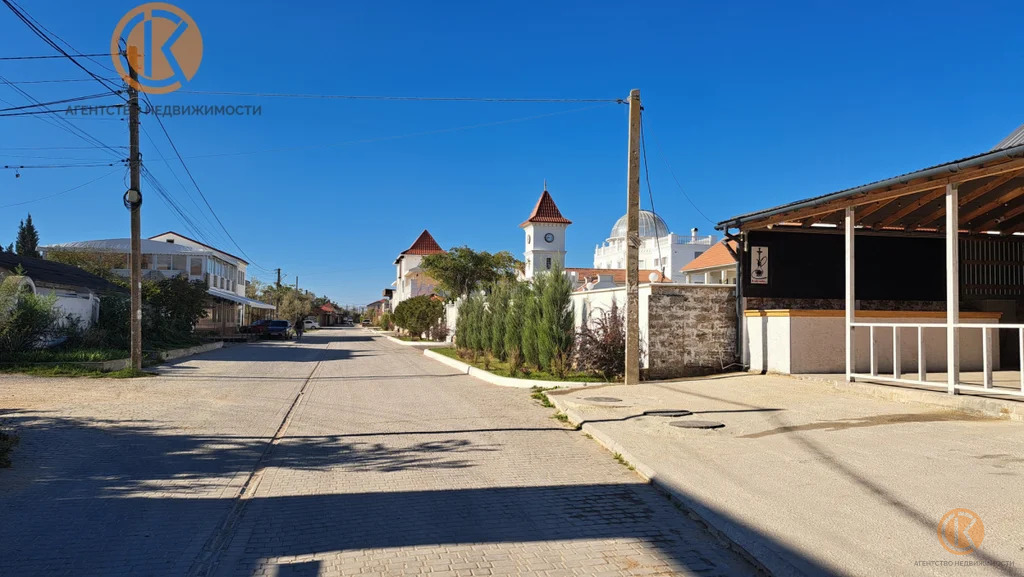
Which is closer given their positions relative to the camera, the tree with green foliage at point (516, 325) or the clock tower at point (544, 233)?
the tree with green foliage at point (516, 325)

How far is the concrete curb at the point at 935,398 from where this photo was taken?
28.9ft

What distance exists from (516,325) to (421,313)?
2642 cm

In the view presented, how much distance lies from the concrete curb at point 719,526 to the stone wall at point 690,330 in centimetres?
701

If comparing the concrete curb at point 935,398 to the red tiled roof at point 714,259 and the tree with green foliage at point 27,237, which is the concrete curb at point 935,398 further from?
the tree with green foliage at point 27,237

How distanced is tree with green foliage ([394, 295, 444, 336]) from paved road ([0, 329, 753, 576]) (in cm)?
3192

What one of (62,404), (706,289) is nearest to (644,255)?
(706,289)

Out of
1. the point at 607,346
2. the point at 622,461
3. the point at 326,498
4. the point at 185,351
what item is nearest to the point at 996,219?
the point at 607,346

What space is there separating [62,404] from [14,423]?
230 cm

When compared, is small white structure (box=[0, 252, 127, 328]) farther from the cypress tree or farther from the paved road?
the cypress tree

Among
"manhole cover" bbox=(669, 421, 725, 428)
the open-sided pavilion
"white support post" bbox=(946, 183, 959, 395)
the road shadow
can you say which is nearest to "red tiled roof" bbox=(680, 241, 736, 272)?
the open-sided pavilion

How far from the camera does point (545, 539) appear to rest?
16.7 feet

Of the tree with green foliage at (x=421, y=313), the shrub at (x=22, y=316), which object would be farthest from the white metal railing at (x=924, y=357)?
the tree with green foliage at (x=421, y=313)

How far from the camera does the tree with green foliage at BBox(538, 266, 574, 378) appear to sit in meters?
16.3

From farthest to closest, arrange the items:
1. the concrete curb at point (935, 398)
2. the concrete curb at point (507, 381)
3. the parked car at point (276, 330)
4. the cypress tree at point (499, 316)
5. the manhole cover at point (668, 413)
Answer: the parked car at point (276, 330), the cypress tree at point (499, 316), the concrete curb at point (507, 381), the manhole cover at point (668, 413), the concrete curb at point (935, 398)
